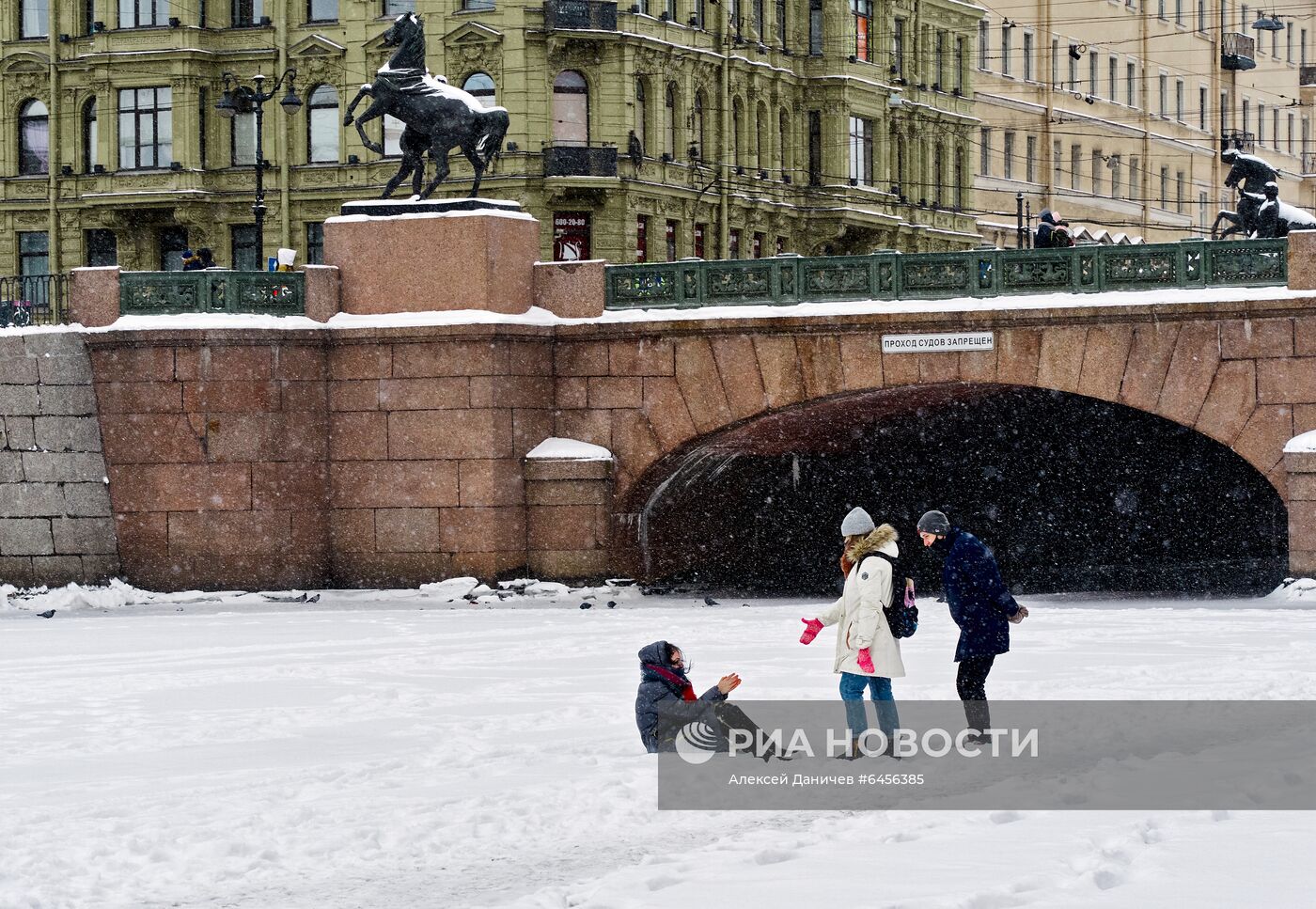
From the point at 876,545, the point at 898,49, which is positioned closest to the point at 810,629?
the point at 876,545

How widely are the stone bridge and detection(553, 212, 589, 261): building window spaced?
1909 centimetres

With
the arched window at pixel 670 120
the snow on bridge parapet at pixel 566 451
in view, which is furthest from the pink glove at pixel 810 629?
the arched window at pixel 670 120

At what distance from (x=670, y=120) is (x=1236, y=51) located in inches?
1116

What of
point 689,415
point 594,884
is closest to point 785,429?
point 689,415

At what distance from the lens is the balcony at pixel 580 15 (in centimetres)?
4603

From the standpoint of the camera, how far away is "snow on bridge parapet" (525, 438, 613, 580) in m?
26.8

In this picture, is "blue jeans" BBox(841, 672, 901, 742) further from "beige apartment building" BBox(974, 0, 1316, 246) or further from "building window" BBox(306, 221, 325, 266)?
"beige apartment building" BBox(974, 0, 1316, 246)

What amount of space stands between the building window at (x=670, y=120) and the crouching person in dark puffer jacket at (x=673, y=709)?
1400 inches

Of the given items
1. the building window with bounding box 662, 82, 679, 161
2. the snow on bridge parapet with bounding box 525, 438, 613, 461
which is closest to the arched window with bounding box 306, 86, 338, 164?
the building window with bounding box 662, 82, 679, 161

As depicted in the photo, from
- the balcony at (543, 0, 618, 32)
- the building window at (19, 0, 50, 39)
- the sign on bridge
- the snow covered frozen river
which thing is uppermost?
the building window at (19, 0, 50, 39)

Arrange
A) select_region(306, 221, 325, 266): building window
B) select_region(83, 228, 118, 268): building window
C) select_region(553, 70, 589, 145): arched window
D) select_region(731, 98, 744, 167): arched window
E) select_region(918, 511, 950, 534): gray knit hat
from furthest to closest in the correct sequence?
1. select_region(731, 98, 744, 167): arched window
2. select_region(83, 228, 118, 268): building window
3. select_region(306, 221, 325, 266): building window
4. select_region(553, 70, 589, 145): arched window
5. select_region(918, 511, 950, 534): gray knit hat

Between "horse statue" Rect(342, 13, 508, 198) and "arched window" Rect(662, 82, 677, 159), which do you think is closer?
"horse statue" Rect(342, 13, 508, 198)

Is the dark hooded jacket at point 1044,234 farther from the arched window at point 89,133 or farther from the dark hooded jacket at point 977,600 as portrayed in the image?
the arched window at point 89,133

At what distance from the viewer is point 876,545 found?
1276 centimetres
